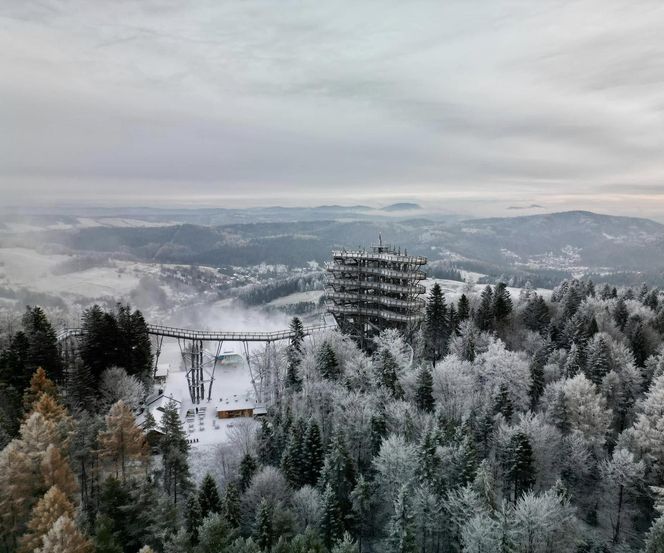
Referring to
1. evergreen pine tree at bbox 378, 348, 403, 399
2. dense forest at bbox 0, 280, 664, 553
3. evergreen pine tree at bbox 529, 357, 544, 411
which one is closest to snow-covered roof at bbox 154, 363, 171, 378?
dense forest at bbox 0, 280, 664, 553

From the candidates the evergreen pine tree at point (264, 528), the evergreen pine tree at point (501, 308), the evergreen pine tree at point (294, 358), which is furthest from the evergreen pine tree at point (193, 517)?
the evergreen pine tree at point (501, 308)

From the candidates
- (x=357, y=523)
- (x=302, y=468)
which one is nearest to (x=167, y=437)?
(x=302, y=468)

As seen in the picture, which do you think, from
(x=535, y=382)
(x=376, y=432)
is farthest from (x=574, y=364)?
(x=376, y=432)

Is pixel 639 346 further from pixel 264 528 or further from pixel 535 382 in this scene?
pixel 264 528

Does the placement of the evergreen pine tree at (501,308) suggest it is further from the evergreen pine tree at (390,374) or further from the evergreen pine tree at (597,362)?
the evergreen pine tree at (390,374)

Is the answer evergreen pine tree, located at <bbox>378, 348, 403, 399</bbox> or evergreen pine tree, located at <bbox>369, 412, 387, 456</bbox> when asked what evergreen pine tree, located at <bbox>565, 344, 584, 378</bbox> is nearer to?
evergreen pine tree, located at <bbox>378, 348, 403, 399</bbox>

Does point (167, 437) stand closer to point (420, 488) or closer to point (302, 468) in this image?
point (302, 468)

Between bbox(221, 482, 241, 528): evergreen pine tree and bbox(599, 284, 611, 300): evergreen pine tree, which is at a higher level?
bbox(599, 284, 611, 300): evergreen pine tree
